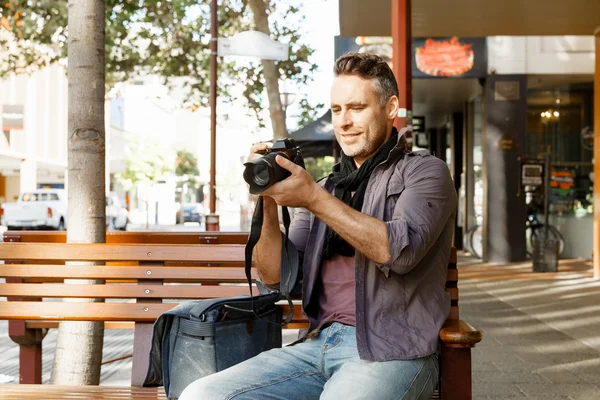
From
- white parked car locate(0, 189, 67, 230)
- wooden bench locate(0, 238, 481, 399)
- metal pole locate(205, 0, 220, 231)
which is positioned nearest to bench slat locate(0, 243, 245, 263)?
wooden bench locate(0, 238, 481, 399)

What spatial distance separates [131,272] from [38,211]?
29.2 metres

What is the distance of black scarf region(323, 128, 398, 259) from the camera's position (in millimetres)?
2902

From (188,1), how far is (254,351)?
15473 millimetres

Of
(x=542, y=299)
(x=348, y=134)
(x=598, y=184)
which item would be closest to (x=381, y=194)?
(x=348, y=134)

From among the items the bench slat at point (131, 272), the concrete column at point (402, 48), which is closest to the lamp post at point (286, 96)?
the concrete column at point (402, 48)

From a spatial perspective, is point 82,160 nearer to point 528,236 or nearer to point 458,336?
point 458,336

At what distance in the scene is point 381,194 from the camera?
2863 millimetres

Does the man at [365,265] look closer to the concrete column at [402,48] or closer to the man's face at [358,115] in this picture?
the man's face at [358,115]

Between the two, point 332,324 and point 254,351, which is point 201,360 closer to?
point 254,351

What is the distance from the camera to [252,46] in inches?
391

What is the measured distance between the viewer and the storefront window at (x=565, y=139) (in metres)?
18.0

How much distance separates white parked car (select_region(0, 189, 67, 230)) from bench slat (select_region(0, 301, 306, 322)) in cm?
2884

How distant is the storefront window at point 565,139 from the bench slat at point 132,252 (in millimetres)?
14928

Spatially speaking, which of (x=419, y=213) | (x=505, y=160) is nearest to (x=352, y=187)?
(x=419, y=213)
